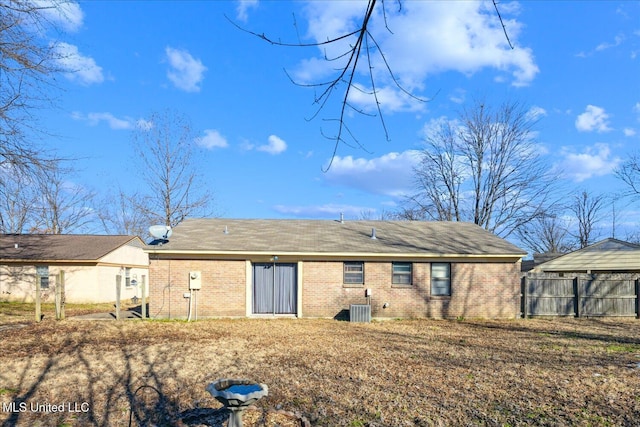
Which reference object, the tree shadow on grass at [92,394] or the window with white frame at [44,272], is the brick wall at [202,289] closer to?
the tree shadow on grass at [92,394]

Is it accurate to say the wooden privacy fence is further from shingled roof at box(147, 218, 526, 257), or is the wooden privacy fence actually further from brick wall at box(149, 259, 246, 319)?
brick wall at box(149, 259, 246, 319)

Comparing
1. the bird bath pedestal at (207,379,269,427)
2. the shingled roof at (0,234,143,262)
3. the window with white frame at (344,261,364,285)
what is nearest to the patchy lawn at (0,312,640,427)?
the bird bath pedestal at (207,379,269,427)

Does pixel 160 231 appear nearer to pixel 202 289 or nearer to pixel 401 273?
pixel 202 289

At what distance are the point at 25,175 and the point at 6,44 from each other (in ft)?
13.0

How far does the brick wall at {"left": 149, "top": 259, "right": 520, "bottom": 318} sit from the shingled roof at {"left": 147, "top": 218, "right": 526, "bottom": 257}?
0.55 meters

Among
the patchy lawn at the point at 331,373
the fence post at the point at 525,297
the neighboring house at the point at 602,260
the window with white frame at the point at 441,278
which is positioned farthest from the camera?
the neighboring house at the point at 602,260

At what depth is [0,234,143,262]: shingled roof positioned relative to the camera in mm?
23047

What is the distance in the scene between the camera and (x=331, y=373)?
318 inches

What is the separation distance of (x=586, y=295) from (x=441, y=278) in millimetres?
6071

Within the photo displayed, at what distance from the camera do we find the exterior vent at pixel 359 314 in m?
15.6

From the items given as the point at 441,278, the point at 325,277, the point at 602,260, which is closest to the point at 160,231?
the point at 325,277

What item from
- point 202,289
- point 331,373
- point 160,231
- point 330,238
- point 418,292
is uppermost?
point 160,231

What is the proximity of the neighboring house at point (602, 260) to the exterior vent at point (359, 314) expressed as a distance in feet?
49.5

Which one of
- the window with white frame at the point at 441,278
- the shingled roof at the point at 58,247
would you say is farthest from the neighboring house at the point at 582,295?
the shingled roof at the point at 58,247
